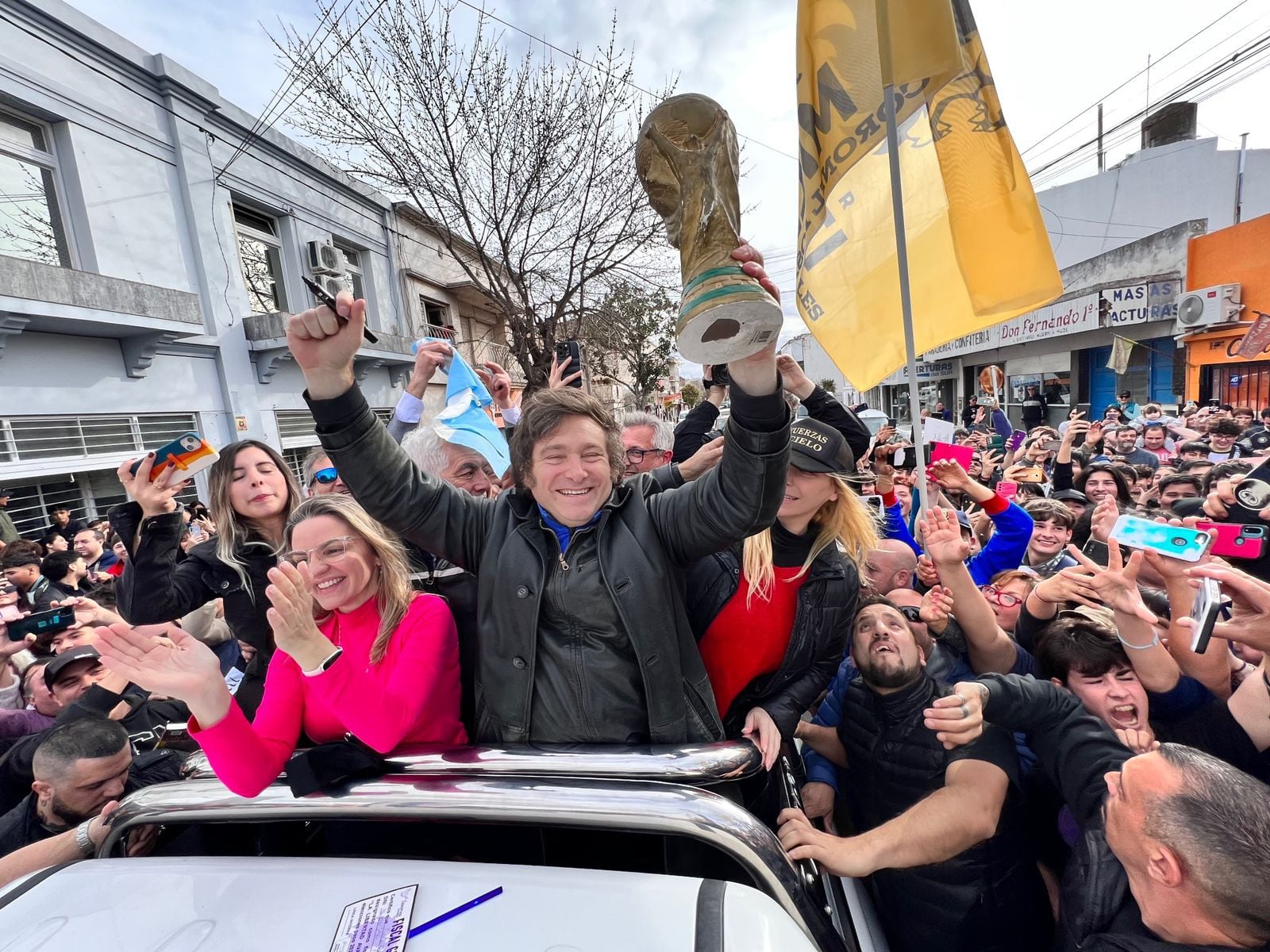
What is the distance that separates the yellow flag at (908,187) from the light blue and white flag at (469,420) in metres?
1.52

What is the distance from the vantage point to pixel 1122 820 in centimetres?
131

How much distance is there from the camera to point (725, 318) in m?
1.12

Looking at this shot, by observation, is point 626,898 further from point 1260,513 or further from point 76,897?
point 1260,513

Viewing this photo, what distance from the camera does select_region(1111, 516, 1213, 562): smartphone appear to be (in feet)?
5.39

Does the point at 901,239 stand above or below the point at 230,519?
above

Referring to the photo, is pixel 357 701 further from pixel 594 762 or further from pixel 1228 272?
pixel 1228 272

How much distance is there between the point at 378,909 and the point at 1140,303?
64.4 ft

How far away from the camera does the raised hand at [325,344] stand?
1.32m

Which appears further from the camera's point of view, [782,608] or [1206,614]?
[782,608]

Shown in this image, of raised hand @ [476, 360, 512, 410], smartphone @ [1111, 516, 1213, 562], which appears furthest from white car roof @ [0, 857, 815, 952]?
raised hand @ [476, 360, 512, 410]

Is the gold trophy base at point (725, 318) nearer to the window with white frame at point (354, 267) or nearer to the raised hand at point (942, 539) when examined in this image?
the raised hand at point (942, 539)

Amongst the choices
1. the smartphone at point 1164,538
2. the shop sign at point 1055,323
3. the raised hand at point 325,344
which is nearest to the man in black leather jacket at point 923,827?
the smartphone at point 1164,538

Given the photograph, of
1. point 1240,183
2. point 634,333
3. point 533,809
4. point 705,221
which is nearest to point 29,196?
point 705,221

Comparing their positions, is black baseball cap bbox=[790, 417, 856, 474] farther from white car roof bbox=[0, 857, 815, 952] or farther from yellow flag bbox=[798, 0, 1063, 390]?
white car roof bbox=[0, 857, 815, 952]
